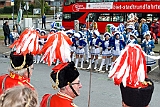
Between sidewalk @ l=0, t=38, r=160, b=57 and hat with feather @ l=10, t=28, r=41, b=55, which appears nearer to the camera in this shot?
hat with feather @ l=10, t=28, r=41, b=55

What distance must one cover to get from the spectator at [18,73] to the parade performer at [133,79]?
1.56 m

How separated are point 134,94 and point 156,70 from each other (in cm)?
982

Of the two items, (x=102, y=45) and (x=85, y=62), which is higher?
(x=102, y=45)

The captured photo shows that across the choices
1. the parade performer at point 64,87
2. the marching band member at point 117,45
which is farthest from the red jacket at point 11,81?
the marching band member at point 117,45

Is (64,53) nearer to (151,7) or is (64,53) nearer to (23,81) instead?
(23,81)

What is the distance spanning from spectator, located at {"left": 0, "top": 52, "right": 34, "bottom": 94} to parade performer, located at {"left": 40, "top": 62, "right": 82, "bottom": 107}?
2.17ft

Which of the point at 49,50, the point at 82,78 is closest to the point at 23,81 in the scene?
the point at 49,50

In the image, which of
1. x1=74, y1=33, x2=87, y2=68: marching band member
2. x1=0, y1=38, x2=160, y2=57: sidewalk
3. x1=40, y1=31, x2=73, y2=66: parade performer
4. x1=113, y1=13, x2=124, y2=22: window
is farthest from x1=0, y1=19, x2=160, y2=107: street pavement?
x1=113, y1=13, x2=124, y2=22: window

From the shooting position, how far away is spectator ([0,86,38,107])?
250cm

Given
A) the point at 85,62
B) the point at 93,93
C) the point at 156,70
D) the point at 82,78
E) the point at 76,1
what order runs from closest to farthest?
the point at 93,93
the point at 82,78
the point at 156,70
the point at 85,62
the point at 76,1

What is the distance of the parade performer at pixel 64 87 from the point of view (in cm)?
396

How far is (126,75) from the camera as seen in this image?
3557 millimetres

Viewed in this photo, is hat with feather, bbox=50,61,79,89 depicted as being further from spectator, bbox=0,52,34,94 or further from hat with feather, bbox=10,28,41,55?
hat with feather, bbox=10,28,41,55

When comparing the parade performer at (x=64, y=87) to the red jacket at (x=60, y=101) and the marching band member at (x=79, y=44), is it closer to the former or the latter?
the red jacket at (x=60, y=101)
